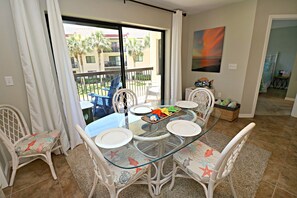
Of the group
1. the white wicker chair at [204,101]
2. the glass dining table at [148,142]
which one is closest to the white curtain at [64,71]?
the glass dining table at [148,142]

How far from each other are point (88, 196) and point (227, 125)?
108 inches

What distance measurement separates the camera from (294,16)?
8.73 feet

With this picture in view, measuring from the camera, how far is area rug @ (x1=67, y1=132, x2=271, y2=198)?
1484mm

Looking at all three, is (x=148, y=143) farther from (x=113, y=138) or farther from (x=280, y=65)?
(x=280, y=65)

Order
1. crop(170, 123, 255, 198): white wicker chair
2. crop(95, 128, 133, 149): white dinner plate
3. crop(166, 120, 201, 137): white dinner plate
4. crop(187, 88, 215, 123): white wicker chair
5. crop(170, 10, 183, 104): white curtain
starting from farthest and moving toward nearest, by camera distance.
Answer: crop(170, 10, 183, 104): white curtain, crop(187, 88, 215, 123): white wicker chair, crop(166, 120, 201, 137): white dinner plate, crop(95, 128, 133, 149): white dinner plate, crop(170, 123, 255, 198): white wicker chair

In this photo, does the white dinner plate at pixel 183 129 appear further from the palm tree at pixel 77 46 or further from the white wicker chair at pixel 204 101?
the palm tree at pixel 77 46

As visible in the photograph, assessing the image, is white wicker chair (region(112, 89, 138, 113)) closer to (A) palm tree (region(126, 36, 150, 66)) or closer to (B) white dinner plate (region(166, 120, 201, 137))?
(B) white dinner plate (region(166, 120, 201, 137))

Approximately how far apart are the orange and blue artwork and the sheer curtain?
10.0 ft

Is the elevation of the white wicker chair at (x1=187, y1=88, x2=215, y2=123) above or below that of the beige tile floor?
above

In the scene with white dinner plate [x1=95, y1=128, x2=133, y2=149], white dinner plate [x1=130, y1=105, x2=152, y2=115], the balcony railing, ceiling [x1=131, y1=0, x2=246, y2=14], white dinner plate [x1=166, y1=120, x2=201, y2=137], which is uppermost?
ceiling [x1=131, y1=0, x2=246, y2=14]

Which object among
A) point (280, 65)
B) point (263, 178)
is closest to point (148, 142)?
point (263, 178)

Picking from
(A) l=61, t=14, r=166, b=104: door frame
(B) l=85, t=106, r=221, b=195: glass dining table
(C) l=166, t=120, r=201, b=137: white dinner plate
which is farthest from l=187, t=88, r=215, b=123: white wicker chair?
(A) l=61, t=14, r=166, b=104: door frame

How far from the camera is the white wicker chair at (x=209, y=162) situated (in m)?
1.00

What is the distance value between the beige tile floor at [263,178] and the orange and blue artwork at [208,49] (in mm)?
1844
